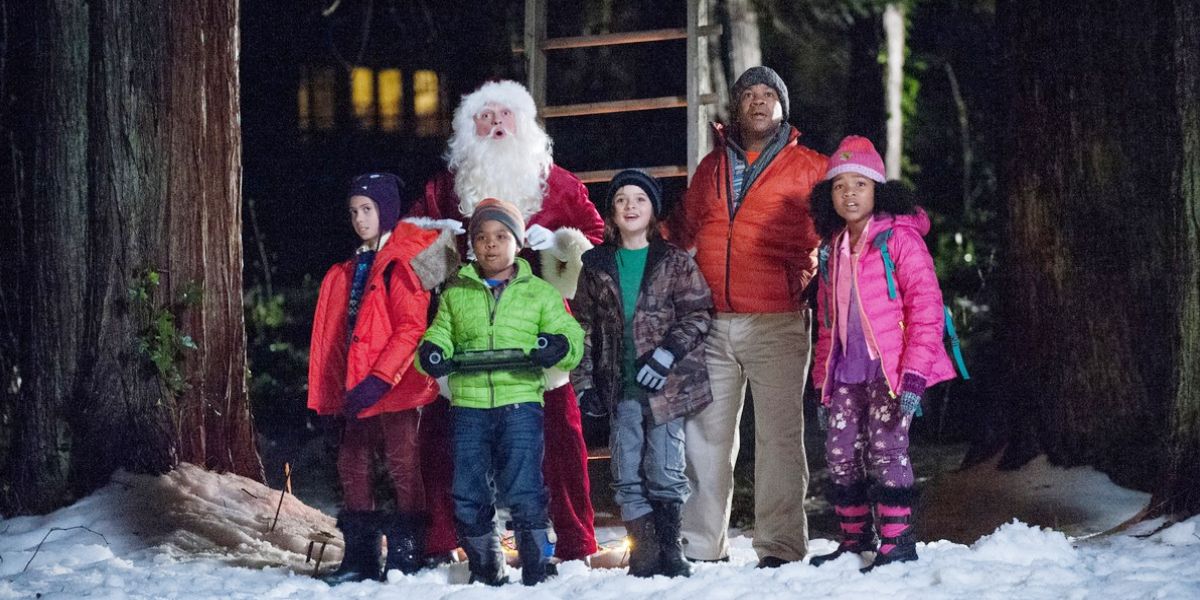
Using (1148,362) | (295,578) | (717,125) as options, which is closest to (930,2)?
(1148,362)

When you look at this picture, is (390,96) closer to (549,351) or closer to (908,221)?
(549,351)

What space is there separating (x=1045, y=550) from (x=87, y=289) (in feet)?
14.7

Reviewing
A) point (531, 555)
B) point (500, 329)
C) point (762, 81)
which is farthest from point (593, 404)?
point (762, 81)

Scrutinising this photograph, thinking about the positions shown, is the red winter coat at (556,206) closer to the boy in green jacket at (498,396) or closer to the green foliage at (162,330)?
the boy in green jacket at (498,396)

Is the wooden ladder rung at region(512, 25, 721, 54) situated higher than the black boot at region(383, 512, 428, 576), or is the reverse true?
the wooden ladder rung at region(512, 25, 721, 54)

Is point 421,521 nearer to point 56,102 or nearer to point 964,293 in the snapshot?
point 56,102

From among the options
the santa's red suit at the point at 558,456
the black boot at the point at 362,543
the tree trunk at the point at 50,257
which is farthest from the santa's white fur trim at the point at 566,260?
the tree trunk at the point at 50,257

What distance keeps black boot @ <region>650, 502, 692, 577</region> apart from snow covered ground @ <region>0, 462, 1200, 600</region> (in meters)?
0.09

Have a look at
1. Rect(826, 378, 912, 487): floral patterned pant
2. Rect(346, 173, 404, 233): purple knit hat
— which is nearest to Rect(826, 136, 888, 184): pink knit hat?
Rect(826, 378, 912, 487): floral patterned pant

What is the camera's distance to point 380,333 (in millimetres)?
5379

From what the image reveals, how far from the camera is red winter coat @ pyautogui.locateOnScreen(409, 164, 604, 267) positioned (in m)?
6.00

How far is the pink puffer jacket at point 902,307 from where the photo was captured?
507 centimetres

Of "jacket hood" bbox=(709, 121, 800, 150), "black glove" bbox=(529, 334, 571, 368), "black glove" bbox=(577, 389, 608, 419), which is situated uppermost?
"jacket hood" bbox=(709, 121, 800, 150)

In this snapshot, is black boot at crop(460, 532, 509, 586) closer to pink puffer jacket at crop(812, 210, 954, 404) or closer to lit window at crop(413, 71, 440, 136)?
pink puffer jacket at crop(812, 210, 954, 404)
